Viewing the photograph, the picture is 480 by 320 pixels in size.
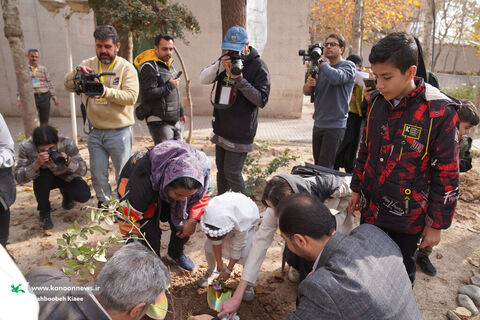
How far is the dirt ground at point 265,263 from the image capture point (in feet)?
8.00

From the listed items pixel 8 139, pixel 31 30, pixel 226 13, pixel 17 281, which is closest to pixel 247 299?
pixel 17 281

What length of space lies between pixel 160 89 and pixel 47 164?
53.8 inches

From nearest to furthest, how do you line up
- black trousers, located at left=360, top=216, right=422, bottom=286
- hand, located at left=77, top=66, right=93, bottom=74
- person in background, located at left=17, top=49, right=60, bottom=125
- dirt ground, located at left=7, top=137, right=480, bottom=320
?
black trousers, located at left=360, top=216, right=422, bottom=286
dirt ground, located at left=7, top=137, right=480, bottom=320
hand, located at left=77, top=66, right=93, bottom=74
person in background, located at left=17, top=49, right=60, bottom=125

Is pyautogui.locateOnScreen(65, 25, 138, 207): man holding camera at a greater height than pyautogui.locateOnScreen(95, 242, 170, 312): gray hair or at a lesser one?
greater

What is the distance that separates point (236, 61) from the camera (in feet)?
9.85

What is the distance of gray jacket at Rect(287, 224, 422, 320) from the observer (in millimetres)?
1271

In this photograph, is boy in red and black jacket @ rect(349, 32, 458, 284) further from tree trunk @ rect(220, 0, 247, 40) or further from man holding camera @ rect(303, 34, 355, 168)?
tree trunk @ rect(220, 0, 247, 40)

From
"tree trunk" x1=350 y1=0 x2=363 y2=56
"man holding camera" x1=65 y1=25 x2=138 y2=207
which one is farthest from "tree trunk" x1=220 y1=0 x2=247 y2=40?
"tree trunk" x1=350 y1=0 x2=363 y2=56

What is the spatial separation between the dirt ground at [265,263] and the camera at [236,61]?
5.32 ft

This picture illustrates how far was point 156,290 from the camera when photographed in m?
1.45

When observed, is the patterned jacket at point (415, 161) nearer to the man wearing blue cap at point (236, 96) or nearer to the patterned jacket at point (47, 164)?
the man wearing blue cap at point (236, 96)

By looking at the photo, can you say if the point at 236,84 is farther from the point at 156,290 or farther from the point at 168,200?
the point at 156,290

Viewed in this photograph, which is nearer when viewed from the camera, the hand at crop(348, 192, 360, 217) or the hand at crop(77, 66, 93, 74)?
the hand at crop(348, 192, 360, 217)

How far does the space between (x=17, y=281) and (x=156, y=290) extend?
2.27ft
